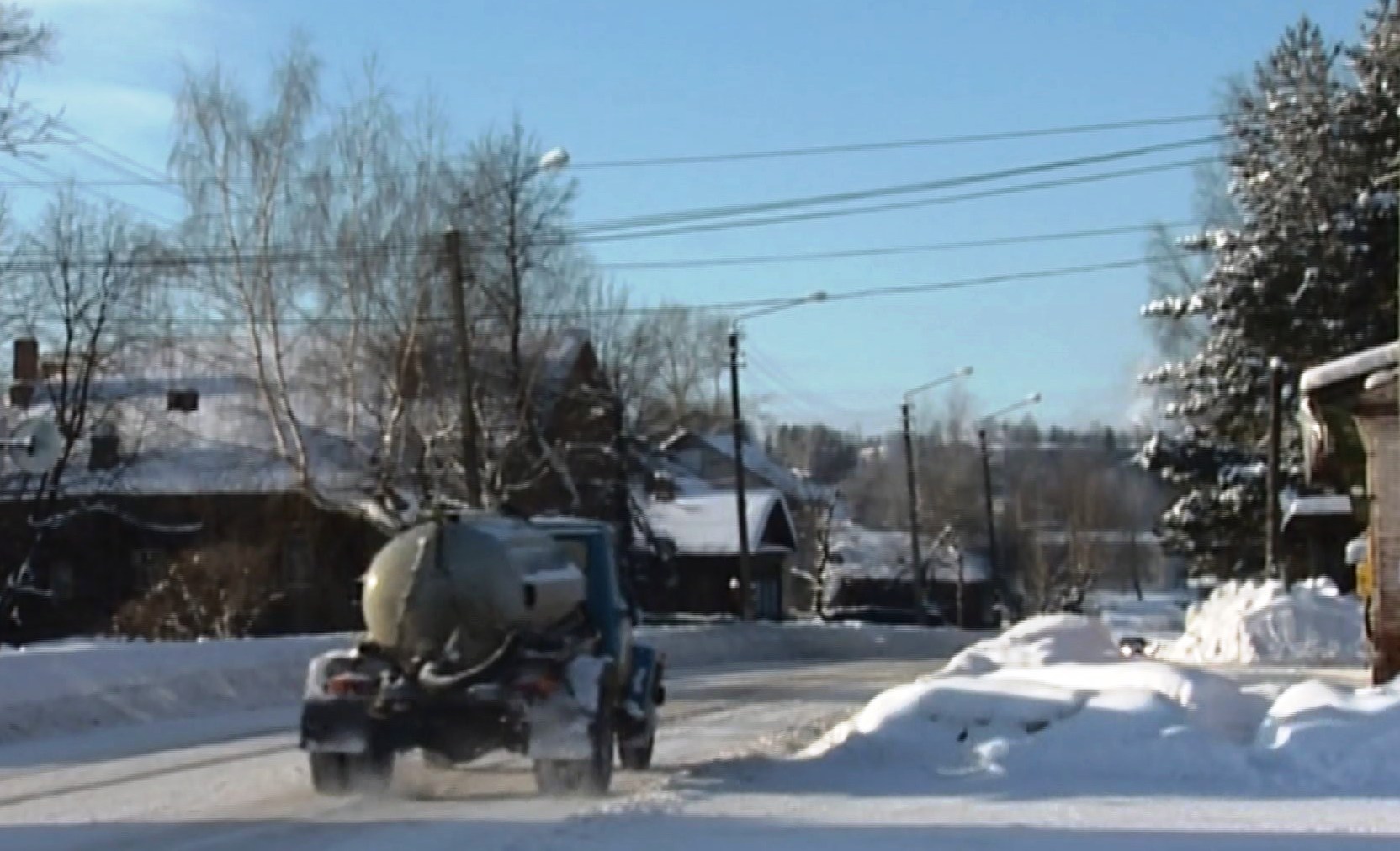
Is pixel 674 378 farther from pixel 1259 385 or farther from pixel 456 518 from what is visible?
pixel 456 518

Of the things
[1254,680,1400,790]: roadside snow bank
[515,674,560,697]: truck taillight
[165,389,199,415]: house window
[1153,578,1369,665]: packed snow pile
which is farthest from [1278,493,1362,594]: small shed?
[515,674,560,697]: truck taillight

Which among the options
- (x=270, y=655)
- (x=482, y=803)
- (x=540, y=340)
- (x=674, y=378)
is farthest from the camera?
(x=674, y=378)

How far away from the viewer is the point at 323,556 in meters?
57.2

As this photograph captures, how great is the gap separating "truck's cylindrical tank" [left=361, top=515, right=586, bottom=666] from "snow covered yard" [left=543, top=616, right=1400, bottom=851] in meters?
1.71

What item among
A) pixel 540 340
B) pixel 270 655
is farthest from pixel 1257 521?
pixel 270 655

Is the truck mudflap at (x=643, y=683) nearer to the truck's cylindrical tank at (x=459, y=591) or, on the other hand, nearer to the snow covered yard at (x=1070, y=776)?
the snow covered yard at (x=1070, y=776)

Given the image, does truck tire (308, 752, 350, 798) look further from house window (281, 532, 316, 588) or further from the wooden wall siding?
house window (281, 532, 316, 588)

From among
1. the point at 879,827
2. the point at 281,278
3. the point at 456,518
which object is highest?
the point at 281,278

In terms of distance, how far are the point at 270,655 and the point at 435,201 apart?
2102cm

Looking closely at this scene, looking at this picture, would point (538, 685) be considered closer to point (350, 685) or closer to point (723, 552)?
point (350, 685)

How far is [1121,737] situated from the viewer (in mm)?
16562

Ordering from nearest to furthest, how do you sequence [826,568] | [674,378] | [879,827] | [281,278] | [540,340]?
[879,827] → [281,278] → [540,340] → [674,378] → [826,568]

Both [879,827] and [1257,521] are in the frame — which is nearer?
[879,827]

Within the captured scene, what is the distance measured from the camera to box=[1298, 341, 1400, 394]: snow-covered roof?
2423cm
